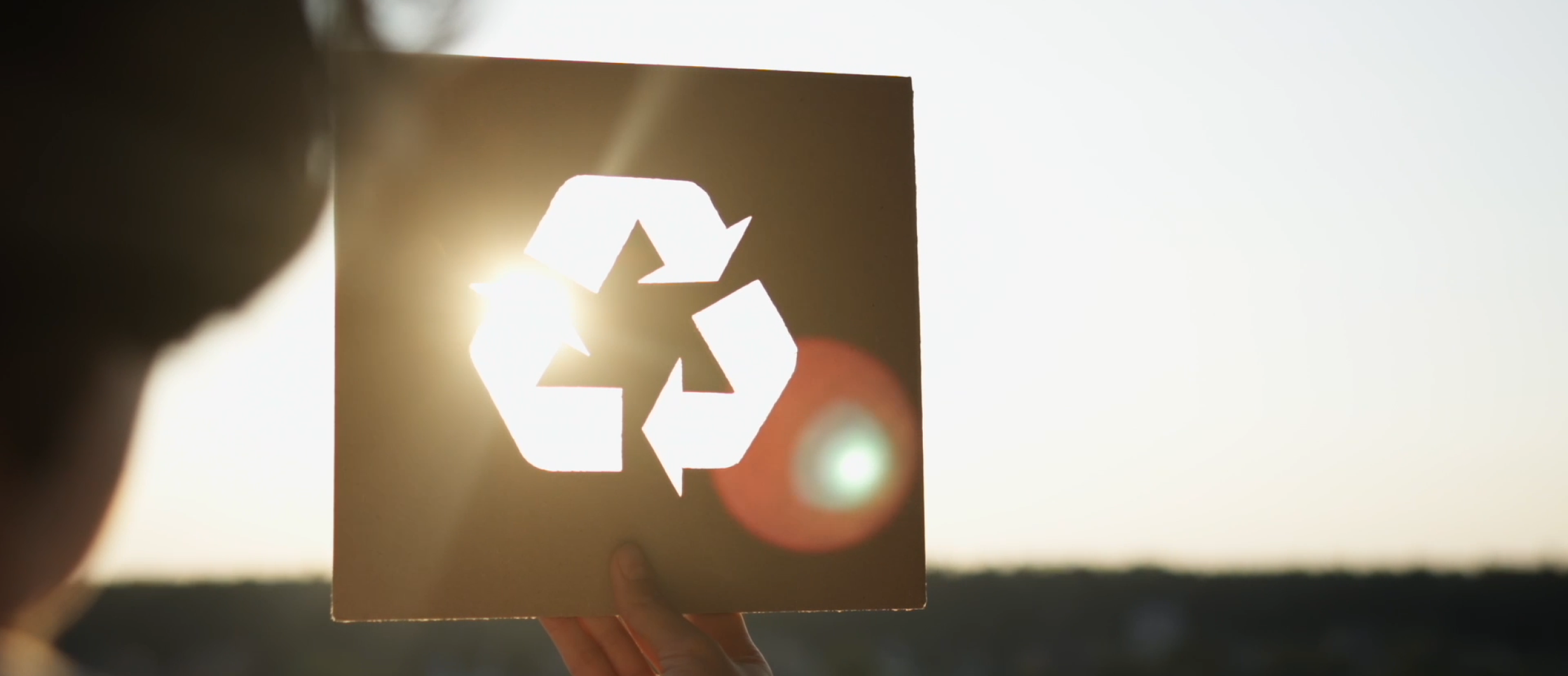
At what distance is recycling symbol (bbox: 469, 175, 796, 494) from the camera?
170 centimetres

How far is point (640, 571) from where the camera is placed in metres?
1.70

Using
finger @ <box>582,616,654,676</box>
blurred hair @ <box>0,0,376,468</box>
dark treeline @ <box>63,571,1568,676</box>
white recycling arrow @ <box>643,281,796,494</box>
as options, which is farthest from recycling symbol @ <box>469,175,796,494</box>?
dark treeline @ <box>63,571,1568,676</box>

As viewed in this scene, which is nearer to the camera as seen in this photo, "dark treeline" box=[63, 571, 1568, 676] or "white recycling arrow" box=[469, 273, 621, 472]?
"white recycling arrow" box=[469, 273, 621, 472]

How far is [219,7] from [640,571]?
102 cm

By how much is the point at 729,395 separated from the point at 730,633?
318mm

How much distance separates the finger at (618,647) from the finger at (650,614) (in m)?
0.19

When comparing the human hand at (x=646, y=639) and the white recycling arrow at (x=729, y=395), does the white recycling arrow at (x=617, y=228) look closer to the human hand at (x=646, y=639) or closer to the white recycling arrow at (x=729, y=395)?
the white recycling arrow at (x=729, y=395)

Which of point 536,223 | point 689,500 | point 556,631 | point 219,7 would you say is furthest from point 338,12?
point 556,631

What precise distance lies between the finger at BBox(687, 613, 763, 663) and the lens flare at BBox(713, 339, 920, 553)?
0.14 m

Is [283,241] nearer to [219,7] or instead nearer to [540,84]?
[219,7]

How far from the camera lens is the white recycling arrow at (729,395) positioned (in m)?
1.73

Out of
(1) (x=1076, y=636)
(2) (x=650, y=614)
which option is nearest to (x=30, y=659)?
(2) (x=650, y=614)

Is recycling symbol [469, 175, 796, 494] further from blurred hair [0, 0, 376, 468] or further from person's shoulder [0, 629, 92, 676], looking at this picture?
person's shoulder [0, 629, 92, 676]

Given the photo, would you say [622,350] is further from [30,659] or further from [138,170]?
[30,659]
